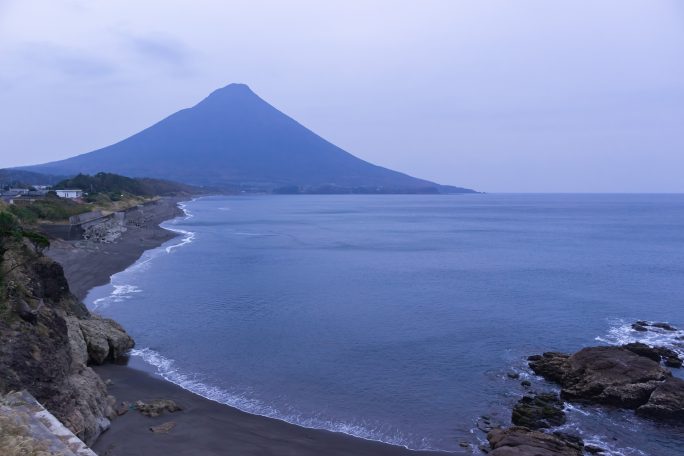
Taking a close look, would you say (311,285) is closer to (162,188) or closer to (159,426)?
(159,426)

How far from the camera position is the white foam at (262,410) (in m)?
11.2

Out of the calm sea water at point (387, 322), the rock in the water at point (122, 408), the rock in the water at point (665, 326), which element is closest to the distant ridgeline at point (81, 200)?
the calm sea water at point (387, 322)

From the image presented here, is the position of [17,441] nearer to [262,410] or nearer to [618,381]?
[262,410]

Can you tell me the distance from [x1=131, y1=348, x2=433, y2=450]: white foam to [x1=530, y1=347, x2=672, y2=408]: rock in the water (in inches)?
187

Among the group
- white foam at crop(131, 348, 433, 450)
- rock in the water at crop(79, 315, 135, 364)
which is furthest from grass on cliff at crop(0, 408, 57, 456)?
rock in the water at crop(79, 315, 135, 364)

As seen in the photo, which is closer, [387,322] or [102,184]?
[387,322]

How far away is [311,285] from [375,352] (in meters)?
11.0

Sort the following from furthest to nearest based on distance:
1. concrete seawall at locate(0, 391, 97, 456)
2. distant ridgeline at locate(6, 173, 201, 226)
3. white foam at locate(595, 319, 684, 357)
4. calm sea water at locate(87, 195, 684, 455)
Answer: distant ridgeline at locate(6, 173, 201, 226)
white foam at locate(595, 319, 684, 357)
calm sea water at locate(87, 195, 684, 455)
concrete seawall at locate(0, 391, 97, 456)

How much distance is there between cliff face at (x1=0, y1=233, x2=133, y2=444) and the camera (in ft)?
30.4

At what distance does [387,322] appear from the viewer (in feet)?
66.4

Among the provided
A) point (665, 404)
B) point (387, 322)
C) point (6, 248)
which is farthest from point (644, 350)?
point (6, 248)

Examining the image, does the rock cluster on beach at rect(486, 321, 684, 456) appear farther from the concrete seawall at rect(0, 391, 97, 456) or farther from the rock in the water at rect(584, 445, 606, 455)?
the concrete seawall at rect(0, 391, 97, 456)

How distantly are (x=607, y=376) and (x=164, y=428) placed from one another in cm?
→ 1017

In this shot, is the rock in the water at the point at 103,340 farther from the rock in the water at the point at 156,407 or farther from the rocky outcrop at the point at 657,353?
the rocky outcrop at the point at 657,353
